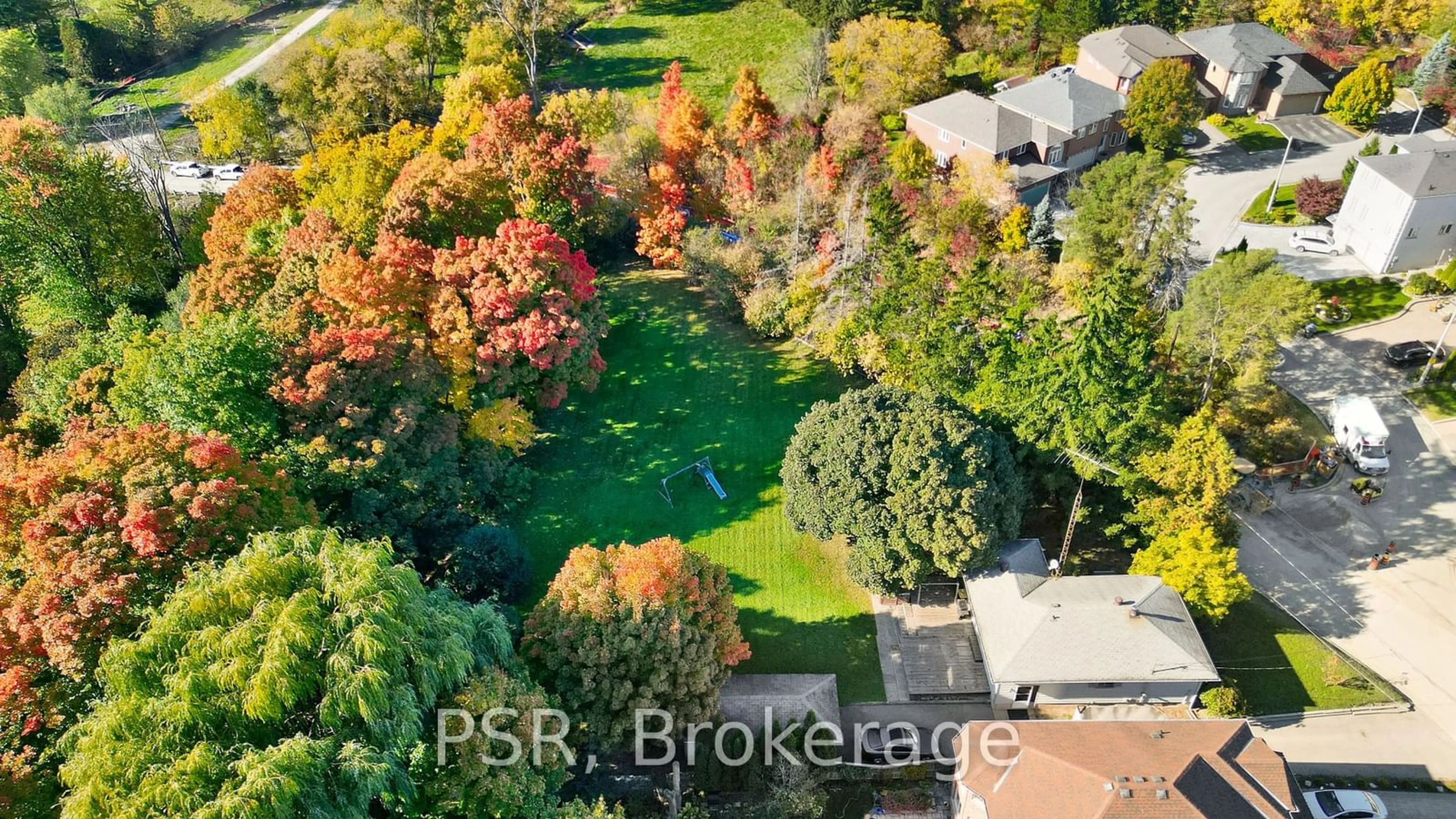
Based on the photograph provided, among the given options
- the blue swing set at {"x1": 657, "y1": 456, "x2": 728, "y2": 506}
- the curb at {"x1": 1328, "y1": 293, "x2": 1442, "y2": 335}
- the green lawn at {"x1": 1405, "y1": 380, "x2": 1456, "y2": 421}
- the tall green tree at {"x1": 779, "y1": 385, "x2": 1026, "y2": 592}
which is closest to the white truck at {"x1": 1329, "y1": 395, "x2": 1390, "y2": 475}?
the green lawn at {"x1": 1405, "y1": 380, "x2": 1456, "y2": 421}

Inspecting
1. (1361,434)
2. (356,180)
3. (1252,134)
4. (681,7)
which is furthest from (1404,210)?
(681,7)

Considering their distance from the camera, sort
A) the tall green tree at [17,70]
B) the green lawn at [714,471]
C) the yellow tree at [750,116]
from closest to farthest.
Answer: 1. the green lawn at [714,471]
2. the yellow tree at [750,116]
3. the tall green tree at [17,70]

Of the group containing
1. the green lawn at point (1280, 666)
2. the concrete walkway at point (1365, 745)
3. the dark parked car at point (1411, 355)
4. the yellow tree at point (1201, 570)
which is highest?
the dark parked car at point (1411, 355)

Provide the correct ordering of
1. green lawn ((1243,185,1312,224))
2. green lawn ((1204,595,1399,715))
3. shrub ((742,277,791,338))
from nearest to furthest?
green lawn ((1204,595,1399,715)), shrub ((742,277,791,338)), green lawn ((1243,185,1312,224))

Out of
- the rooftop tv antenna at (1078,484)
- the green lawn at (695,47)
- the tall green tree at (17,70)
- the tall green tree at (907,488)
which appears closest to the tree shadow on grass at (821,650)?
the tall green tree at (907,488)

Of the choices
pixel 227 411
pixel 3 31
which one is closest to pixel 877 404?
pixel 227 411

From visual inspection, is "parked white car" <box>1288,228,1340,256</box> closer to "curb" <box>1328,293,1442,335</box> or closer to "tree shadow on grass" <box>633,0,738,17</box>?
"curb" <box>1328,293,1442,335</box>

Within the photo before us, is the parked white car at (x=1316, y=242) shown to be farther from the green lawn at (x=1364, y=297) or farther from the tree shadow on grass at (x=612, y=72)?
the tree shadow on grass at (x=612, y=72)
